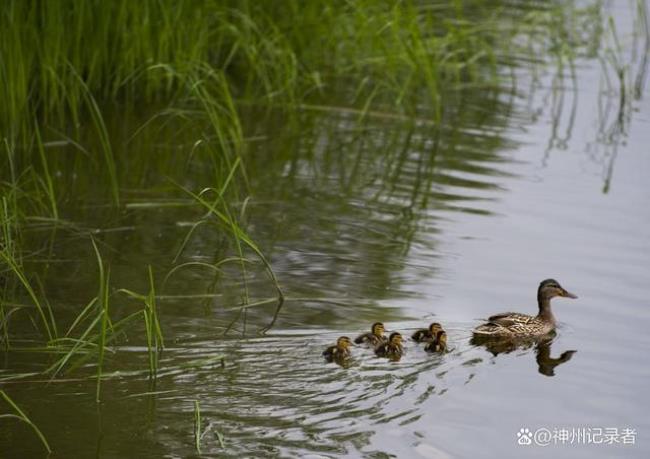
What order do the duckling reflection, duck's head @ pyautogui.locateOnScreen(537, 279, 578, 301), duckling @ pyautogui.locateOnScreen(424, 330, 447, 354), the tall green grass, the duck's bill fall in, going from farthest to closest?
1. the tall green grass
2. the duck's bill
3. duck's head @ pyautogui.locateOnScreen(537, 279, 578, 301)
4. duckling @ pyautogui.locateOnScreen(424, 330, 447, 354)
5. the duckling reflection

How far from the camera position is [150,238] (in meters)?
9.07

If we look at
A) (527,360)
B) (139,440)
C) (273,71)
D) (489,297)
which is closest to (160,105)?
(273,71)

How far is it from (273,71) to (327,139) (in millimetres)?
1367

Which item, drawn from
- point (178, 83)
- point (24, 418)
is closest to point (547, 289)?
point (24, 418)

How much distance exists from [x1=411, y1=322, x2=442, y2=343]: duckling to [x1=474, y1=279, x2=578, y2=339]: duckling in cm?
38

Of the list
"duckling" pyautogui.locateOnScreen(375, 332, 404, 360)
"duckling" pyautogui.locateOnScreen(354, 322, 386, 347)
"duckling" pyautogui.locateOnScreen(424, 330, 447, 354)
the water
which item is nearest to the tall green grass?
the water

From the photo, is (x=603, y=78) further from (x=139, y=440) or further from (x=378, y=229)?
(x=139, y=440)

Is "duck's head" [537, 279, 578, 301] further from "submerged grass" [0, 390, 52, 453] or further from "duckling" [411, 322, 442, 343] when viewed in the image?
"submerged grass" [0, 390, 52, 453]

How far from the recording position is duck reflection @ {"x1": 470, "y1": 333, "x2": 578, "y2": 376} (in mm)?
7469

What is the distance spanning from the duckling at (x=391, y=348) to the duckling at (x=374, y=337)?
0.04 m

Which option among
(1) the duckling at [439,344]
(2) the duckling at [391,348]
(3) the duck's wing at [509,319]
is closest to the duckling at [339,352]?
(2) the duckling at [391,348]

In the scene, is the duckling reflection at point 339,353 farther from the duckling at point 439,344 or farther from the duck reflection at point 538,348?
the duck reflection at point 538,348

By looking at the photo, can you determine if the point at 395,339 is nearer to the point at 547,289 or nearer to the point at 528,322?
the point at 528,322

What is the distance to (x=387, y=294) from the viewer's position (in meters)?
Answer: 8.35
